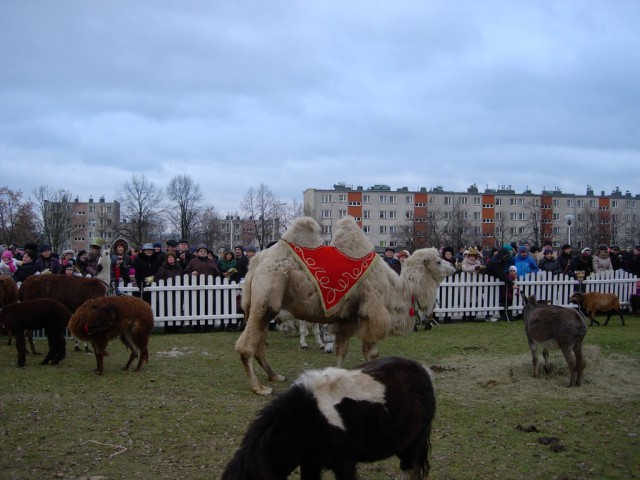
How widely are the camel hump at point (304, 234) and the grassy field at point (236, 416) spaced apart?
6.71ft

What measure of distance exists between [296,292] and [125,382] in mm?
2764

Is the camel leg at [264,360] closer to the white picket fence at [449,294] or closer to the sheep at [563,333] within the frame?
the sheep at [563,333]

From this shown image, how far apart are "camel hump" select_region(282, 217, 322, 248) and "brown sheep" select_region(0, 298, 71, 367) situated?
4138 millimetres

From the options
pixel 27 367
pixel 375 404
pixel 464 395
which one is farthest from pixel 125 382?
pixel 375 404

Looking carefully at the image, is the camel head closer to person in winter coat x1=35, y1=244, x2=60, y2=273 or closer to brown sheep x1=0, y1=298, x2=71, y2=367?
brown sheep x1=0, y1=298, x2=71, y2=367

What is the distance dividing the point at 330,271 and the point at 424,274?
1.79 meters

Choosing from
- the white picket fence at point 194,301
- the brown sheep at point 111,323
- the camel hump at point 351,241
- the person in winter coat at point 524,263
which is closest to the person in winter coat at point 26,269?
the white picket fence at point 194,301

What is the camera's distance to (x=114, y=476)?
4.55 metres

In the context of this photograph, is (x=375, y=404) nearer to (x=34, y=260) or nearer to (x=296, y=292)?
(x=296, y=292)

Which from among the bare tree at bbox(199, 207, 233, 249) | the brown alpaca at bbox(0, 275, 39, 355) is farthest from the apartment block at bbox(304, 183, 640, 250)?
the brown alpaca at bbox(0, 275, 39, 355)

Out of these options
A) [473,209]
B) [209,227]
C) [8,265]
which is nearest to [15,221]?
[209,227]

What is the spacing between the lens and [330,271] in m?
7.71

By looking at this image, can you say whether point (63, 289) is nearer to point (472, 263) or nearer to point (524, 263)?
point (472, 263)

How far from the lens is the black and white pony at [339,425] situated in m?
3.36
